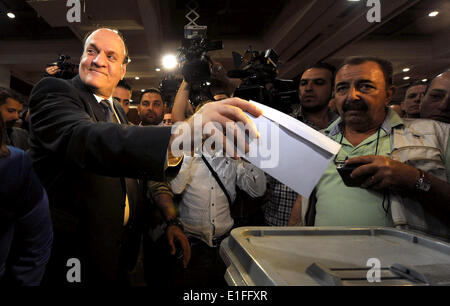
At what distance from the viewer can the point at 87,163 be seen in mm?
703

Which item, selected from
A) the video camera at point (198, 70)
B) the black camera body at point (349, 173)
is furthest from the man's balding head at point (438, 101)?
the video camera at point (198, 70)

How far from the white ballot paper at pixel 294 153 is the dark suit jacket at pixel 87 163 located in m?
0.26

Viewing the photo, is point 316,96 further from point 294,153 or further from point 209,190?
point 294,153

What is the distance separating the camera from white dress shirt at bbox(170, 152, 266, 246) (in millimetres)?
1746

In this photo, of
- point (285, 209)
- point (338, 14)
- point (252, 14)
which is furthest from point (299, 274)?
point (252, 14)

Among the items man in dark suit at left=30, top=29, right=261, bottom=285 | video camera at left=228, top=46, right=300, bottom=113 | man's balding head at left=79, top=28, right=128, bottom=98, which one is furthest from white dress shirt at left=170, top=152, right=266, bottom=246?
man's balding head at left=79, top=28, right=128, bottom=98

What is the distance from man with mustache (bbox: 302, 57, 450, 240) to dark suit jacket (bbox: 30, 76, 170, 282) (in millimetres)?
823

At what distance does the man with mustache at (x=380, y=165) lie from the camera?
111cm

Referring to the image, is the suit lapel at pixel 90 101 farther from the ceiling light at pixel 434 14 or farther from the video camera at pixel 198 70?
the ceiling light at pixel 434 14

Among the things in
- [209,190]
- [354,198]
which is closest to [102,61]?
[209,190]

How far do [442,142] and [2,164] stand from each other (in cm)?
180

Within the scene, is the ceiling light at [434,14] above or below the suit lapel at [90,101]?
above
